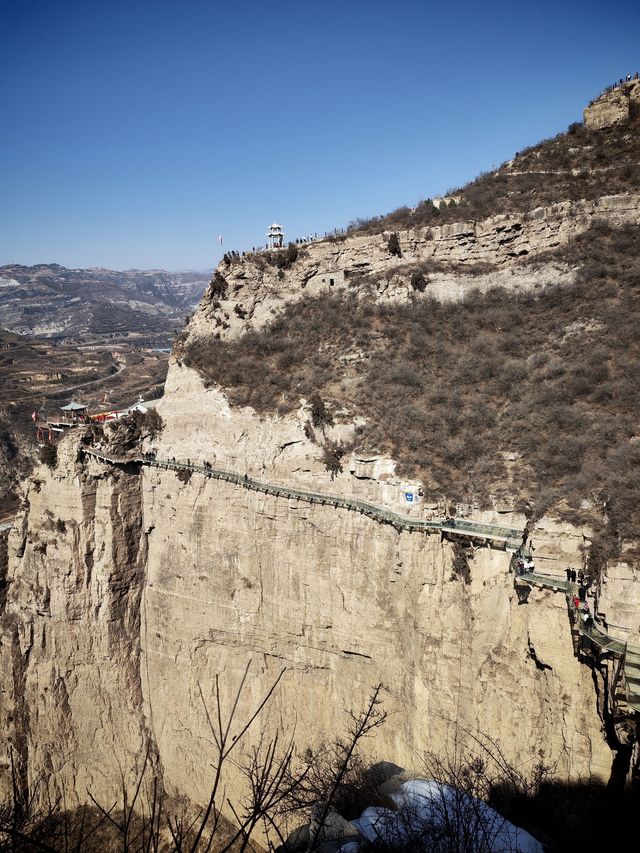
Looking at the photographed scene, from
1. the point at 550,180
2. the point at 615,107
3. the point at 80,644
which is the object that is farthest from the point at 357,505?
the point at 615,107

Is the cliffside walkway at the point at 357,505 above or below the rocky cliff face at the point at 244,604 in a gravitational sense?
above

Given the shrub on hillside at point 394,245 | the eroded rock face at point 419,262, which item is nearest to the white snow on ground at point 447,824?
the eroded rock face at point 419,262

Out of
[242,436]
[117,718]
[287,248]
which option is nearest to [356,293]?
[287,248]

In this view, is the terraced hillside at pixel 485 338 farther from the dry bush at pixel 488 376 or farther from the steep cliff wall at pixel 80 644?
the steep cliff wall at pixel 80 644

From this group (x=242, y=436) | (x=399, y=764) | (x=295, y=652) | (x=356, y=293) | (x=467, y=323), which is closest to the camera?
(x=399, y=764)

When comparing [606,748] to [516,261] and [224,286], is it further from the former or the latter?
[224,286]

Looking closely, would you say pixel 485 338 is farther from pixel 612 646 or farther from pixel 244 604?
pixel 244 604
